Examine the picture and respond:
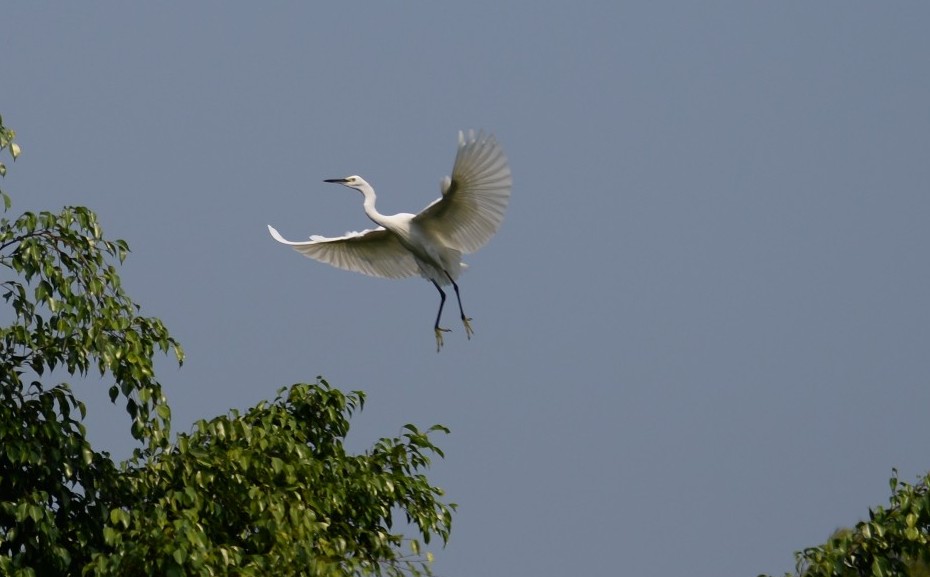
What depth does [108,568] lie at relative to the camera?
6059 millimetres

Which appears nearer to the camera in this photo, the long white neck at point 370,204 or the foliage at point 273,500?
the foliage at point 273,500

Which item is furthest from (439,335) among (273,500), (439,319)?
(273,500)

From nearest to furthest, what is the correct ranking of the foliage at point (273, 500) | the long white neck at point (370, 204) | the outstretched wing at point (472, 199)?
the foliage at point (273, 500), the outstretched wing at point (472, 199), the long white neck at point (370, 204)

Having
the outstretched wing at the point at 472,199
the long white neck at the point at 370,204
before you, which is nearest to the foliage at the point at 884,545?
the outstretched wing at the point at 472,199

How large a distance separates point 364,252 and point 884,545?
651 cm

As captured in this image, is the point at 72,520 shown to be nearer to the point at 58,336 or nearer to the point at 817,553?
the point at 58,336

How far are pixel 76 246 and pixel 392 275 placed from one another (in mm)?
5648

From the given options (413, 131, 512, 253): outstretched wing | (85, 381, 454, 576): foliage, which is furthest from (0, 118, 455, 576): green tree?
(413, 131, 512, 253): outstretched wing

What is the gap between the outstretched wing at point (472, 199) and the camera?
966cm

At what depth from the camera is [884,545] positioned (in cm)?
642

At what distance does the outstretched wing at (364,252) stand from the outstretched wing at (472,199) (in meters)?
0.93

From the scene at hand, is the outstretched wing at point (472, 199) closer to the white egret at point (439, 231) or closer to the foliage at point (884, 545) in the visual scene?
the white egret at point (439, 231)

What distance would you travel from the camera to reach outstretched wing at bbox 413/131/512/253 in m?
9.66

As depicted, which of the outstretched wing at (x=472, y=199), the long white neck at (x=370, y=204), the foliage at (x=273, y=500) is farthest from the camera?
the long white neck at (x=370, y=204)
